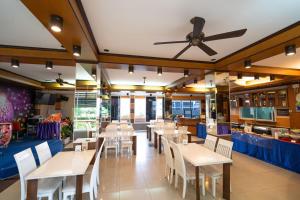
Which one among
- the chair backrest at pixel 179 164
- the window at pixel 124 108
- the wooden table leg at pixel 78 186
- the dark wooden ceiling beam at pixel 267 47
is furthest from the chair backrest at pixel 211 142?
the window at pixel 124 108

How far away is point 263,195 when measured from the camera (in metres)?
2.81

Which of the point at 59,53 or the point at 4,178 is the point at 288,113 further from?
the point at 4,178

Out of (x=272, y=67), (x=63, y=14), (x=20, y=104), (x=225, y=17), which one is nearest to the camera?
(x=63, y=14)

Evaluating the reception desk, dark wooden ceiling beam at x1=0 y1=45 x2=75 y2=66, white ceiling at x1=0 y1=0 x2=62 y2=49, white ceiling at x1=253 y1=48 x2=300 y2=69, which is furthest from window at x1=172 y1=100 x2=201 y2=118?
white ceiling at x1=0 y1=0 x2=62 y2=49

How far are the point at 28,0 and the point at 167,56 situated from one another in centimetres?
302

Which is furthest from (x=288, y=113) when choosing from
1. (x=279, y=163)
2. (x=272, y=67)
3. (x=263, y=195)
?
(x=263, y=195)

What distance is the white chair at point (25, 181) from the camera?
6.91 ft

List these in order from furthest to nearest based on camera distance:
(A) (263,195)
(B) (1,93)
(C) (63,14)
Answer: (B) (1,93) < (A) (263,195) < (C) (63,14)

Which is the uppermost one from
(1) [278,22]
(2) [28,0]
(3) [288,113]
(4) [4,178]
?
(1) [278,22]

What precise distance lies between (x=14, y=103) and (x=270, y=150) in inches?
382

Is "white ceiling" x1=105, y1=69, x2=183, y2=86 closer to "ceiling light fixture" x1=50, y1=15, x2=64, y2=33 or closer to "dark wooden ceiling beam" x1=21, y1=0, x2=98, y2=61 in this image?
"dark wooden ceiling beam" x1=21, y1=0, x2=98, y2=61

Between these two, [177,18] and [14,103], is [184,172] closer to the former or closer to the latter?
[177,18]

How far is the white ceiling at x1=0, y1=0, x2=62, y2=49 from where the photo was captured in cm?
217

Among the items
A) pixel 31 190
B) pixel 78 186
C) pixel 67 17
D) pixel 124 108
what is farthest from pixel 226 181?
pixel 124 108
